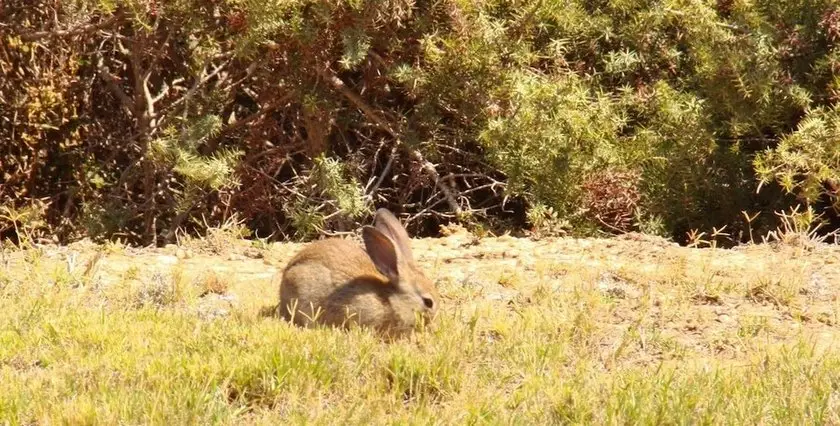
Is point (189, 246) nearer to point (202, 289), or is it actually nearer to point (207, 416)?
point (202, 289)

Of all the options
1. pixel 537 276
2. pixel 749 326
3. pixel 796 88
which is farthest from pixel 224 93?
pixel 749 326

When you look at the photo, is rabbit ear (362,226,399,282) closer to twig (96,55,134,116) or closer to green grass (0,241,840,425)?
green grass (0,241,840,425)

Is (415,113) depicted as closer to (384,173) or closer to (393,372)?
(384,173)

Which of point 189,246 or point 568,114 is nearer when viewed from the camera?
point 189,246

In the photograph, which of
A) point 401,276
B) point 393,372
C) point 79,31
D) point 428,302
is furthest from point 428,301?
point 79,31

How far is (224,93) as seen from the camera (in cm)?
1055

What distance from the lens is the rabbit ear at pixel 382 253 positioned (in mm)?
6102

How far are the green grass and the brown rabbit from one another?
6.7 inches

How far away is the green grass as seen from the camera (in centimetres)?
460

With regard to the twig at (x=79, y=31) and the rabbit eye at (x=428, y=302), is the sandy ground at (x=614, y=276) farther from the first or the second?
the twig at (x=79, y=31)

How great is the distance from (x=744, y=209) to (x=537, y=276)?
9.71ft

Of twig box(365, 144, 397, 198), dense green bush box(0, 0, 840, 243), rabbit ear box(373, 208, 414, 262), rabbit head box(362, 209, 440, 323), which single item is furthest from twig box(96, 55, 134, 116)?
rabbit head box(362, 209, 440, 323)

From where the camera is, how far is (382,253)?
6129mm

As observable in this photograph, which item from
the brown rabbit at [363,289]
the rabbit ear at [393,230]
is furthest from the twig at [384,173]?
the brown rabbit at [363,289]
